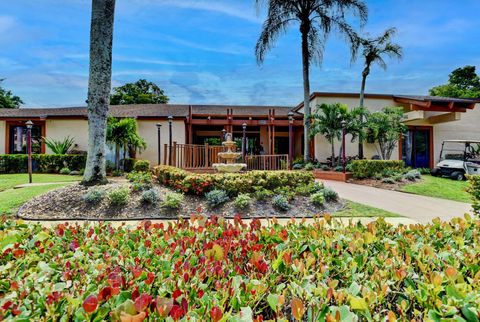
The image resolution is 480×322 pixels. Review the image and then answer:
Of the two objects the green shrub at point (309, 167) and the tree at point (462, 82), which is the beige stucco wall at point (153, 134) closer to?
the green shrub at point (309, 167)

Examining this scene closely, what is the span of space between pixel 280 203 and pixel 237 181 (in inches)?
57.6

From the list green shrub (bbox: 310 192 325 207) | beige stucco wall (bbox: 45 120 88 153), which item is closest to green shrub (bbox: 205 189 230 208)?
green shrub (bbox: 310 192 325 207)

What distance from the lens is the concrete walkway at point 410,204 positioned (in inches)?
287

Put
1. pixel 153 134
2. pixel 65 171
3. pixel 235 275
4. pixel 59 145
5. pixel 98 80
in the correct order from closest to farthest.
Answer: pixel 235 275
pixel 98 80
pixel 65 171
pixel 59 145
pixel 153 134

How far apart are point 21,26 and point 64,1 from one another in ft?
12.0

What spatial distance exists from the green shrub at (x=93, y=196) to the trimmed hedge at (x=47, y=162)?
9.83m

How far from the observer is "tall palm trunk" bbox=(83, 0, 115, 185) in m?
8.45

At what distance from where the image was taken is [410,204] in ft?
28.6

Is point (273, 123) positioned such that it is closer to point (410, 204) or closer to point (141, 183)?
point (410, 204)

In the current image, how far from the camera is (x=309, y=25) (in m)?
→ 16.3

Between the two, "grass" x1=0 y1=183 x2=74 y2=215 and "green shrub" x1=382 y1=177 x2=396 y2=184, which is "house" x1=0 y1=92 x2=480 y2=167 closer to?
"green shrub" x1=382 y1=177 x2=396 y2=184

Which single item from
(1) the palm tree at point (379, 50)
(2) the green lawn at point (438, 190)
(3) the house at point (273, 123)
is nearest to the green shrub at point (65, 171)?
(3) the house at point (273, 123)

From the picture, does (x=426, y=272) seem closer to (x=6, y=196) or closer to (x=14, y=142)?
(x=6, y=196)

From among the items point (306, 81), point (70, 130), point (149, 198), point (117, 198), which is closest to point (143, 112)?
point (70, 130)
